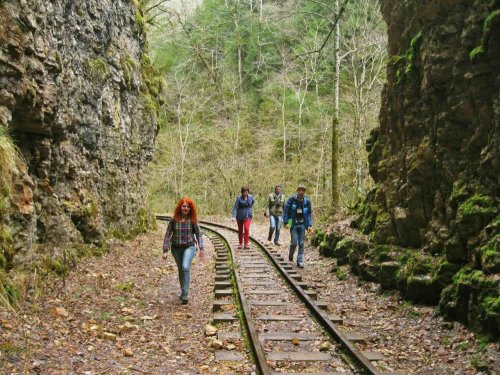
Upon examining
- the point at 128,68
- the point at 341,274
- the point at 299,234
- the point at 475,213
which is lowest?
the point at 341,274

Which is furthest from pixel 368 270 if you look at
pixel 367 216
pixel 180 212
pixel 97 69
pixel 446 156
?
pixel 97 69

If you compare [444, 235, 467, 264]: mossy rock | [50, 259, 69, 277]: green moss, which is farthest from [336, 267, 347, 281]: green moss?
[50, 259, 69, 277]: green moss

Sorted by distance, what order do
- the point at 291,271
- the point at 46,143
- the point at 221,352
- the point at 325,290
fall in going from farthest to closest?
1. the point at 291,271
2. the point at 325,290
3. the point at 46,143
4. the point at 221,352

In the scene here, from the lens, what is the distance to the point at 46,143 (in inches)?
368

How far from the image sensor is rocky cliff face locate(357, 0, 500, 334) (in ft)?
22.0

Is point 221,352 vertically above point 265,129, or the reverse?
point 265,129

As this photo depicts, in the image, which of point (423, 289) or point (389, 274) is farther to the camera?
point (389, 274)

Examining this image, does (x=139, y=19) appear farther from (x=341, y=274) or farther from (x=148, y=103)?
(x=341, y=274)

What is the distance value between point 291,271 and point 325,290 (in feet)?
4.06

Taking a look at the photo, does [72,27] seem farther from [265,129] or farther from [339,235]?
[265,129]

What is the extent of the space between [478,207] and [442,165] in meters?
1.44

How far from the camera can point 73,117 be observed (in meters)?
11.3

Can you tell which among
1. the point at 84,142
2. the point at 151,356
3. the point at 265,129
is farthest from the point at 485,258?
the point at 265,129

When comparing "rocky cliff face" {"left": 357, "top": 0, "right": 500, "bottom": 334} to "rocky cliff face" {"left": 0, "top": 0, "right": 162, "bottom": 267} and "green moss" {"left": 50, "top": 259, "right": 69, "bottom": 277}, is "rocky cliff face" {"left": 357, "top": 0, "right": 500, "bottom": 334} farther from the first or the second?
"green moss" {"left": 50, "top": 259, "right": 69, "bottom": 277}
